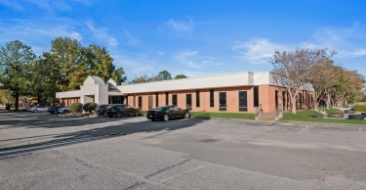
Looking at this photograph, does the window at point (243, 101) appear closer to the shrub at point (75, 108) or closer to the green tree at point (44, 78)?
the shrub at point (75, 108)

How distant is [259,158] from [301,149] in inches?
97.6

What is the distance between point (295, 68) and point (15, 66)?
56948 mm

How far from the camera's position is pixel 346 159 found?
7.88 meters

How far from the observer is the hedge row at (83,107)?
121ft

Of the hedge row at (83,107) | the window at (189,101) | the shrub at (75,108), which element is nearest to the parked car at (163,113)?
the window at (189,101)

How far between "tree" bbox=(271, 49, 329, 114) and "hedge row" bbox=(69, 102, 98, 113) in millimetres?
24196

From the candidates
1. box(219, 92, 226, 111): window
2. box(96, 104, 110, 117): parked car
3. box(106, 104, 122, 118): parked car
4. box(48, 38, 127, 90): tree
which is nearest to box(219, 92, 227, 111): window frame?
box(219, 92, 226, 111): window

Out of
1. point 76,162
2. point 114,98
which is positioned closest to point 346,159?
point 76,162

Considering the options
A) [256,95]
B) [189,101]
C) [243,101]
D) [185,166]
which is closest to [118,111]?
[189,101]

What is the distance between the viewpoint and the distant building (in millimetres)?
28656

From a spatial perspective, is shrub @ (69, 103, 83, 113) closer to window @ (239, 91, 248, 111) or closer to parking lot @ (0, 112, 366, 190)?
window @ (239, 91, 248, 111)

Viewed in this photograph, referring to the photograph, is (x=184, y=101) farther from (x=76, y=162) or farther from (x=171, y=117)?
(x=76, y=162)

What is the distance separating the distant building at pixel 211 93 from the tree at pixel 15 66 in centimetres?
2093

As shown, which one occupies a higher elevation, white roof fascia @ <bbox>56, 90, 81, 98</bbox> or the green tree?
the green tree
